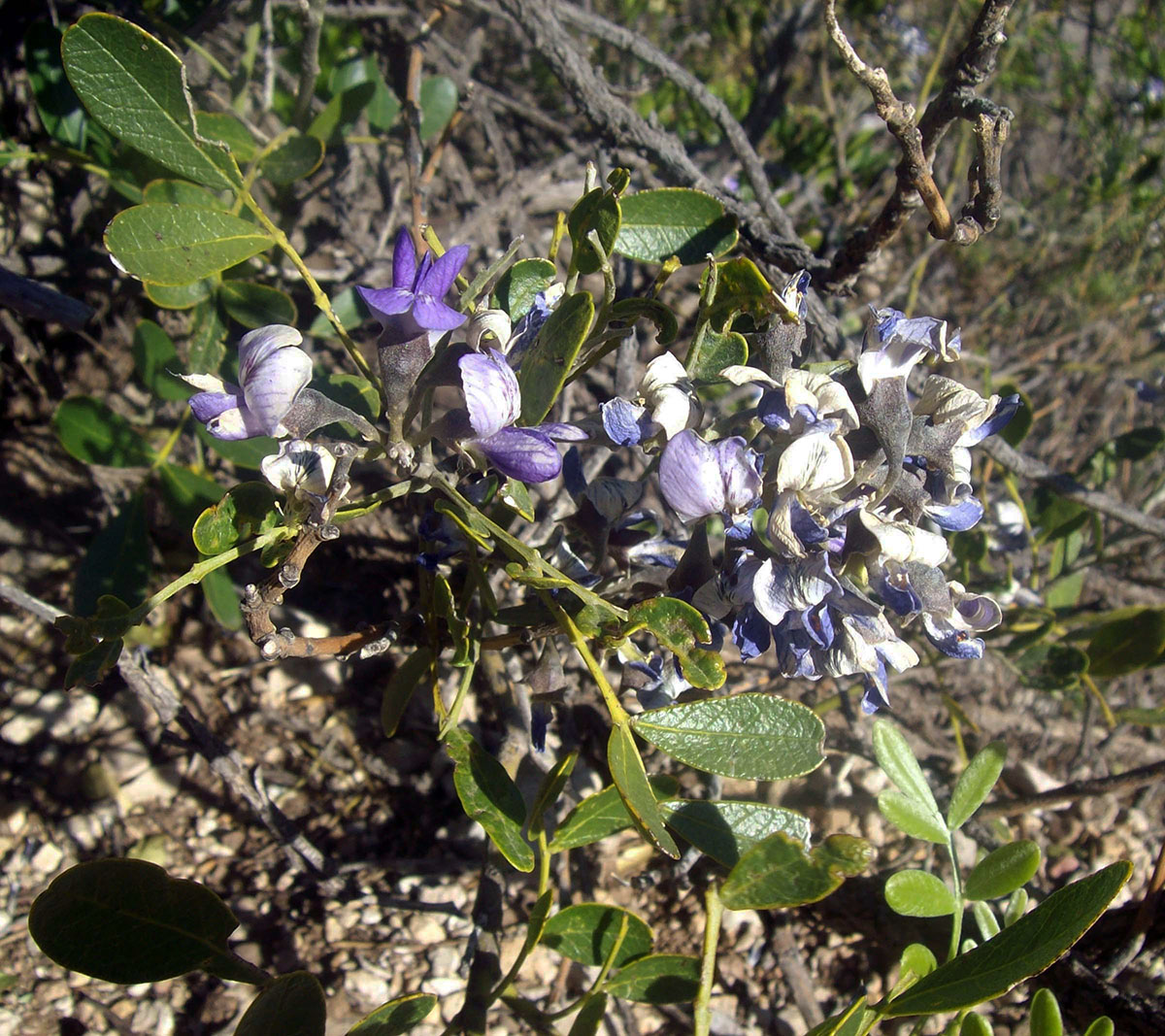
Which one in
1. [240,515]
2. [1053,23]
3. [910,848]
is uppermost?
[1053,23]

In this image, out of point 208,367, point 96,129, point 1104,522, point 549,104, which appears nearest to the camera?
point 208,367

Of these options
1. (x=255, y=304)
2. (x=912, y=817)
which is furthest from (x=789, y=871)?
(x=255, y=304)

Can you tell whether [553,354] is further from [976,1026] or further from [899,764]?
[976,1026]

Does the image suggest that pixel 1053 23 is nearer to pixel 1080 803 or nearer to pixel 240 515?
pixel 1080 803

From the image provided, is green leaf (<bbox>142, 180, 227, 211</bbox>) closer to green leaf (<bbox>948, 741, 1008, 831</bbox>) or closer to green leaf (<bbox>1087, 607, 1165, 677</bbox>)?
green leaf (<bbox>948, 741, 1008, 831</bbox>)

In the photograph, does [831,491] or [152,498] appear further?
[152,498]

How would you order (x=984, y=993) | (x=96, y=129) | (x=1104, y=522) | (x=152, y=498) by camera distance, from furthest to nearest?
(x=1104, y=522) → (x=152, y=498) → (x=96, y=129) → (x=984, y=993)

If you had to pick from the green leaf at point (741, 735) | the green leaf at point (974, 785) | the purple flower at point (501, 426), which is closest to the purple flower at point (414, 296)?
the purple flower at point (501, 426)

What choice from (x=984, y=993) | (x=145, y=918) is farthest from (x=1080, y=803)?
(x=145, y=918)
